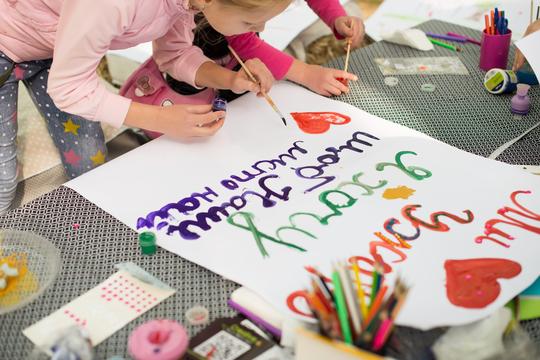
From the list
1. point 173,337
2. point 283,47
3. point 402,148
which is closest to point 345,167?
point 402,148

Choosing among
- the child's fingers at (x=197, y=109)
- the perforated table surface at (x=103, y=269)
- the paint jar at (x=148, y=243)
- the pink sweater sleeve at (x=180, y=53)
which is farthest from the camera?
the pink sweater sleeve at (x=180, y=53)

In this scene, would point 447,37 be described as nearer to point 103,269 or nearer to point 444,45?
point 444,45

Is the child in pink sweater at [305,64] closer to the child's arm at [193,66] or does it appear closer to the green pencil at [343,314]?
the child's arm at [193,66]

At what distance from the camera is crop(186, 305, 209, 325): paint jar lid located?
62cm

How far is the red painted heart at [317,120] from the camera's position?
0.95 meters

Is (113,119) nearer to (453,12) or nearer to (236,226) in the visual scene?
(236,226)

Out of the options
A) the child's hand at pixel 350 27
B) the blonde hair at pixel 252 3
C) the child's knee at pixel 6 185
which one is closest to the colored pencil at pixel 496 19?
the child's hand at pixel 350 27

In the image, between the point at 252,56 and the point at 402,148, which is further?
the point at 252,56

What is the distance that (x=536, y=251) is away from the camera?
0.68 m

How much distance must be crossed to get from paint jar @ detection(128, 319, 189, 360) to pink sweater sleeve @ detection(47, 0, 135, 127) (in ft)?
1.32

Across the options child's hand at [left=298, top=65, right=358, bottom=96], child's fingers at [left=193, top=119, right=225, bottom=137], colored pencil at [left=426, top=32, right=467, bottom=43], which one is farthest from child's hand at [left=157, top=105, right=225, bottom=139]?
colored pencil at [left=426, top=32, right=467, bottom=43]

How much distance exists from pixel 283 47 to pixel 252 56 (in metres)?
0.41

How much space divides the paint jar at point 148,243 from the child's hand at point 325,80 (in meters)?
0.46

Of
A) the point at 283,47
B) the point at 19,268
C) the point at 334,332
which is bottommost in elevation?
the point at 283,47
